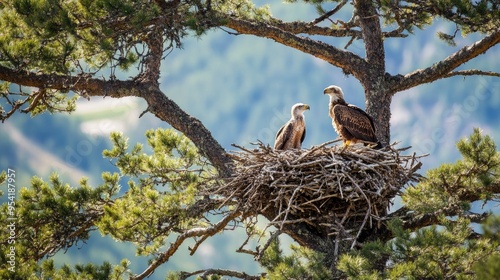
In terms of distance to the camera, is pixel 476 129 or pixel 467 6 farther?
pixel 467 6

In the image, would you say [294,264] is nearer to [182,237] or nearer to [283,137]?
[182,237]

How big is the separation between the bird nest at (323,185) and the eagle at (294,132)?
1.26 metres

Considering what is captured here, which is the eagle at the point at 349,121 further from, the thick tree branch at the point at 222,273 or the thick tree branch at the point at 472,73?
the thick tree branch at the point at 222,273

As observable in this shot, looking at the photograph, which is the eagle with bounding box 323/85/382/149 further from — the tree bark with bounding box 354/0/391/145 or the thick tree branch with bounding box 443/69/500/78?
the thick tree branch with bounding box 443/69/500/78

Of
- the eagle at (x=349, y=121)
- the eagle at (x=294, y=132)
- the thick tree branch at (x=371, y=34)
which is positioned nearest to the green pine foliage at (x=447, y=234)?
the eagle at (x=349, y=121)

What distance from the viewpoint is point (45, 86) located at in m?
8.13

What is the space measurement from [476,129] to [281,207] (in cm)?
191

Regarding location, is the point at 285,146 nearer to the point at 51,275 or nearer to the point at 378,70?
the point at 378,70

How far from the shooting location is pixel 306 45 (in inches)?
356

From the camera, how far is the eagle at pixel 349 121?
8.57 meters

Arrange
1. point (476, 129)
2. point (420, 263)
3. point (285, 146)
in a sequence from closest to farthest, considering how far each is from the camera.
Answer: point (420, 263)
point (476, 129)
point (285, 146)

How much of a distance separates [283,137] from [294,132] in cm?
14

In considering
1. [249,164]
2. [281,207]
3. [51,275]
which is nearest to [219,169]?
[249,164]

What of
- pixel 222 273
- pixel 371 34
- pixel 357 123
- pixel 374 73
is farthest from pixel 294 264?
pixel 371 34
